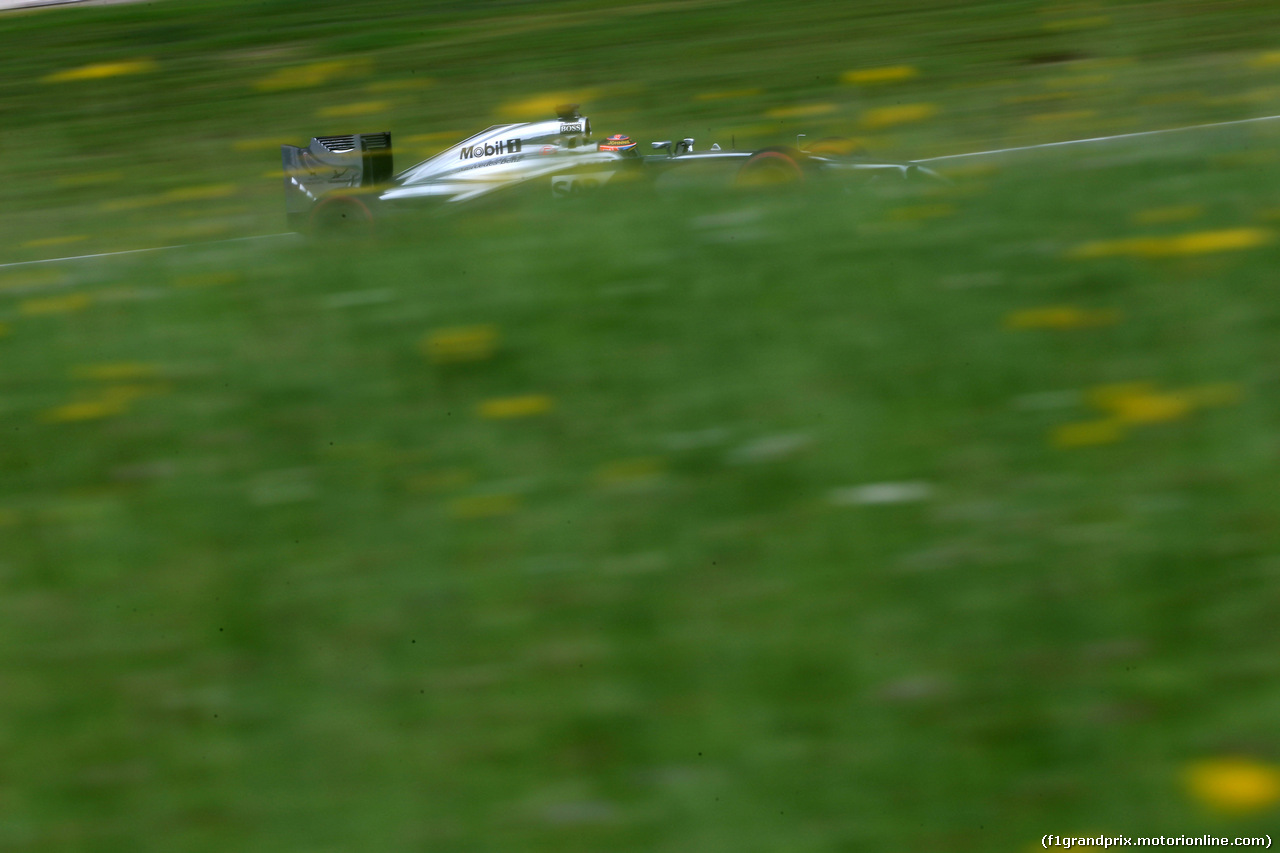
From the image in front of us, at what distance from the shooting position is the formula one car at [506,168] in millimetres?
4680

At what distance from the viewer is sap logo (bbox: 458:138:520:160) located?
221 inches

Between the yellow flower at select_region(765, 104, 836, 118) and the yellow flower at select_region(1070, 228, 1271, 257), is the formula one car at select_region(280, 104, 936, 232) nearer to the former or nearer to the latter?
the yellow flower at select_region(765, 104, 836, 118)

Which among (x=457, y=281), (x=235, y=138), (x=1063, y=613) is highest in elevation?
(x=235, y=138)

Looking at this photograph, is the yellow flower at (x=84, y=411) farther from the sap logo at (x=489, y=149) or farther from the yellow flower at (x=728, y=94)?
the yellow flower at (x=728, y=94)

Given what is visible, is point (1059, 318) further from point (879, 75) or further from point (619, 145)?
point (879, 75)

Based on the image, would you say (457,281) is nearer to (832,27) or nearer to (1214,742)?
(1214,742)

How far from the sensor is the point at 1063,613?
6.83ft

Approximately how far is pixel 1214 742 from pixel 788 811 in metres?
0.66

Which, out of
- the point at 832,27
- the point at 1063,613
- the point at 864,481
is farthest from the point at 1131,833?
the point at 832,27

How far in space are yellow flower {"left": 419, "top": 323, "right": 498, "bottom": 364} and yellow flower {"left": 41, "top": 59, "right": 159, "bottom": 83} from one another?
6286 mm

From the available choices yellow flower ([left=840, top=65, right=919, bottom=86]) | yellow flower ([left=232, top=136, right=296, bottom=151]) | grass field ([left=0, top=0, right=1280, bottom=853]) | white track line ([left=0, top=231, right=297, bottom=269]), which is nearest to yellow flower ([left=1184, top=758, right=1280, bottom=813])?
grass field ([left=0, top=0, right=1280, bottom=853])

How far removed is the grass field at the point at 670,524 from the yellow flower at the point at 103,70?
471 centimetres

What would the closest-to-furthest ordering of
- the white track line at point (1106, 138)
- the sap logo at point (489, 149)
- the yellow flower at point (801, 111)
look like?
the white track line at point (1106, 138)
the sap logo at point (489, 149)
the yellow flower at point (801, 111)

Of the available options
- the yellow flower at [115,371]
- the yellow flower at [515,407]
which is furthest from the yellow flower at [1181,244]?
the yellow flower at [115,371]
